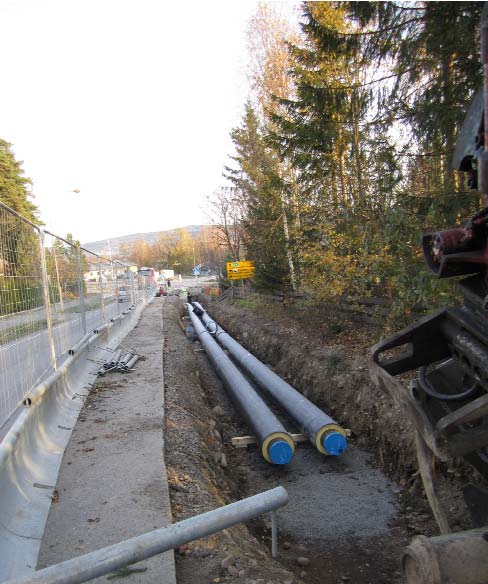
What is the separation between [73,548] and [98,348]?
18.7ft

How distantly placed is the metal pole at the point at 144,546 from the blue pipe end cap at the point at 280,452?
3386 mm

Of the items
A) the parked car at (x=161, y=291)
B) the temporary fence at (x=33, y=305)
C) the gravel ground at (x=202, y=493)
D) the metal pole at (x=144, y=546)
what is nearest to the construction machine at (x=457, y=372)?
the metal pole at (x=144, y=546)

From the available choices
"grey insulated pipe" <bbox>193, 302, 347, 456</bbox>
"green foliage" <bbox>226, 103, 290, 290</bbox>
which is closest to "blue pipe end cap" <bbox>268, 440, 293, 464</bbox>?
"grey insulated pipe" <bbox>193, 302, 347, 456</bbox>

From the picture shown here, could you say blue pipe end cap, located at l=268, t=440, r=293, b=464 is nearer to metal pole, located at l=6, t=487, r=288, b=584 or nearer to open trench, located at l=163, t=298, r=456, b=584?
open trench, located at l=163, t=298, r=456, b=584

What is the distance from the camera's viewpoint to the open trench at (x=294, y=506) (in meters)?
2.78

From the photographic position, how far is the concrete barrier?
2531 mm

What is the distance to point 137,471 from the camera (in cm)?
371

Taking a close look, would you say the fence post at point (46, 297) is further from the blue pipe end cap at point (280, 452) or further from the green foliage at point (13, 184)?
the green foliage at point (13, 184)

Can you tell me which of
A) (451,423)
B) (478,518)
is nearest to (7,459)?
(451,423)

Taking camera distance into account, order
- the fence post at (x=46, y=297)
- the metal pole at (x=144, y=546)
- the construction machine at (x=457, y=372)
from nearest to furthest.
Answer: the metal pole at (x=144, y=546), the construction machine at (x=457, y=372), the fence post at (x=46, y=297)

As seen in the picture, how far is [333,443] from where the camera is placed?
19.0ft

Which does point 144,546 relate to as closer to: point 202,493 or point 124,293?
point 202,493

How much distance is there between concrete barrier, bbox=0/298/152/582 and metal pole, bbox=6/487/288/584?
816 millimetres

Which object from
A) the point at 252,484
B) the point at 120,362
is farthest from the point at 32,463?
the point at 120,362
